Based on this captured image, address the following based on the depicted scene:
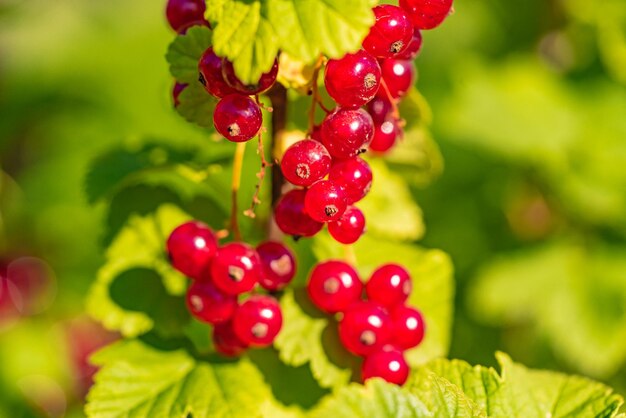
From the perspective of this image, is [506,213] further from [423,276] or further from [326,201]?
[326,201]

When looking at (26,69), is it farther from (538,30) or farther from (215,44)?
(215,44)

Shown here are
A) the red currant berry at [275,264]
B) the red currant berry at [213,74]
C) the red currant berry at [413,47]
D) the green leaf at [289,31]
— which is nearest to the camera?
the green leaf at [289,31]

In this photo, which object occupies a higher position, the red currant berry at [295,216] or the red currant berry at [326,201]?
the red currant berry at [326,201]

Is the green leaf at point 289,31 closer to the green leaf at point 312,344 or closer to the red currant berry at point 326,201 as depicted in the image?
the red currant berry at point 326,201

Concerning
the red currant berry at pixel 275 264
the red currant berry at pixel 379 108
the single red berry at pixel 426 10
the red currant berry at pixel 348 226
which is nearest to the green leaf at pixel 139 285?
the red currant berry at pixel 275 264

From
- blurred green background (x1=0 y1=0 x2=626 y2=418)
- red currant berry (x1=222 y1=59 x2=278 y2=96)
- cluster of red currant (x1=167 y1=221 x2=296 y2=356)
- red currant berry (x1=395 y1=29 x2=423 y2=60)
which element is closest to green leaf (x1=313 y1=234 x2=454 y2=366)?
cluster of red currant (x1=167 y1=221 x2=296 y2=356)

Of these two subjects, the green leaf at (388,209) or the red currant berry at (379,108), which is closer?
the red currant berry at (379,108)

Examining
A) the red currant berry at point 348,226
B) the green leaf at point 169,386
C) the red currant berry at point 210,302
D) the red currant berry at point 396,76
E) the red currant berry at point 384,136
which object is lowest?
the green leaf at point 169,386

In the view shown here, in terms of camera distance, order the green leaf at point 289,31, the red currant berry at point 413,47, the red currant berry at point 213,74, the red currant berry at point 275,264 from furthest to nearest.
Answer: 1. the red currant berry at point 275,264
2. the red currant berry at point 413,47
3. the red currant berry at point 213,74
4. the green leaf at point 289,31

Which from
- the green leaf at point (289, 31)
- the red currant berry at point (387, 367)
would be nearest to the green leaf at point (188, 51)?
the green leaf at point (289, 31)

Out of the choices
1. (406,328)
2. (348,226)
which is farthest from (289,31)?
(406,328)
